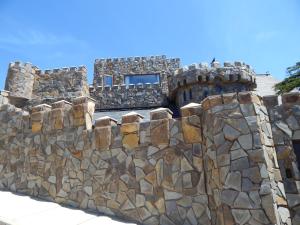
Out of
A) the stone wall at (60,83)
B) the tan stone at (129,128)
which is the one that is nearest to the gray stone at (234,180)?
the tan stone at (129,128)

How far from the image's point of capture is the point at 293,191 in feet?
16.1

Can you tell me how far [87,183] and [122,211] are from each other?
117 centimetres

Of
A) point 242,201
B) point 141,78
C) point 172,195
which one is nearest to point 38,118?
point 172,195

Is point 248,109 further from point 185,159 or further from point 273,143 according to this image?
point 185,159

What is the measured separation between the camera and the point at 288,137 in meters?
5.29

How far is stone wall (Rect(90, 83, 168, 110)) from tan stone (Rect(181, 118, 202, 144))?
887 centimetres

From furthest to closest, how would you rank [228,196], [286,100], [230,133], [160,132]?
[160,132] → [286,100] → [230,133] → [228,196]

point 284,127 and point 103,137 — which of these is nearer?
point 284,127

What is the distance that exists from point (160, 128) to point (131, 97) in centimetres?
924

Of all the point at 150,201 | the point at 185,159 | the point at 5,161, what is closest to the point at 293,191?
the point at 185,159

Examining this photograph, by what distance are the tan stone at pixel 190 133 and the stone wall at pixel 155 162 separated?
21mm

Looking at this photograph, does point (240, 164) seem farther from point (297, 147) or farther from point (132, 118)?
point (132, 118)

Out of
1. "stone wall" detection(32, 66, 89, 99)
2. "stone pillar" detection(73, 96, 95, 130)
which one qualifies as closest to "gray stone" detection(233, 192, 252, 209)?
"stone pillar" detection(73, 96, 95, 130)

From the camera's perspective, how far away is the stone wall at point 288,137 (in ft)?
16.0
